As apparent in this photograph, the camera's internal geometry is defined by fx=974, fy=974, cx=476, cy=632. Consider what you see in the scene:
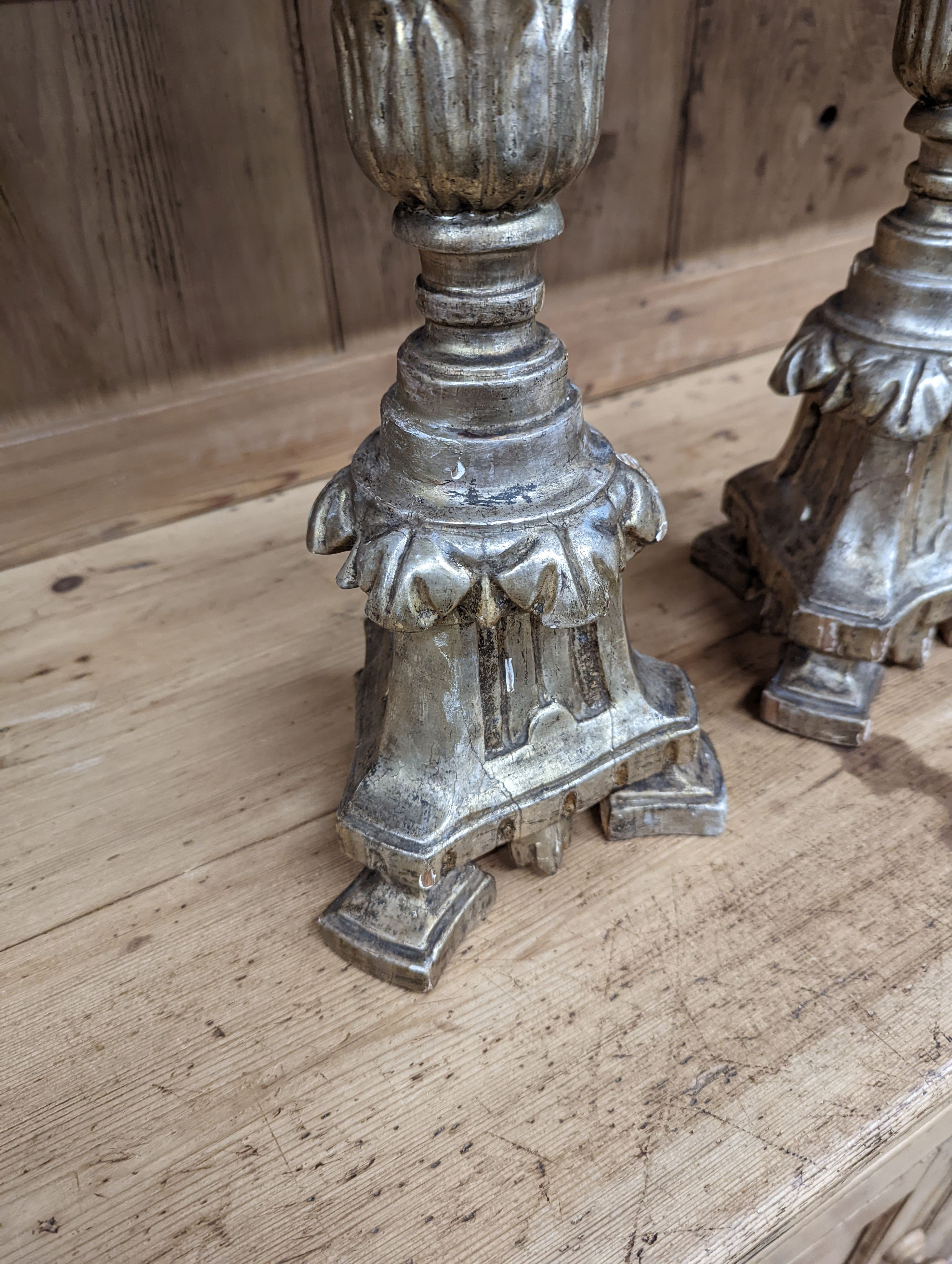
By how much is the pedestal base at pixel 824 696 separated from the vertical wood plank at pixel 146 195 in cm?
55

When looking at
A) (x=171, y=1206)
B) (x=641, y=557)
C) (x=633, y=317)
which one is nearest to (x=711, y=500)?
(x=641, y=557)

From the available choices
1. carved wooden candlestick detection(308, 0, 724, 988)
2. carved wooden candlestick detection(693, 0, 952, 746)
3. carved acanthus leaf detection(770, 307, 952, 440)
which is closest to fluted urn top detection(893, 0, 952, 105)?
carved wooden candlestick detection(693, 0, 952, 746)

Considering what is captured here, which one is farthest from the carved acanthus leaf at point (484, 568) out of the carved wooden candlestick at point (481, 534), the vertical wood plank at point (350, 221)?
the vertical wood plank at point (350, 221)

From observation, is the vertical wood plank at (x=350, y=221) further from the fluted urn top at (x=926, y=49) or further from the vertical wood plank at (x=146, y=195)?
the fluted urn top at (x=926, y=49)

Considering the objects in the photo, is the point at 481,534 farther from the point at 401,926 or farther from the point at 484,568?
the point at 401,926

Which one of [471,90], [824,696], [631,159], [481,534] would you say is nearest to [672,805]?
[824,696]

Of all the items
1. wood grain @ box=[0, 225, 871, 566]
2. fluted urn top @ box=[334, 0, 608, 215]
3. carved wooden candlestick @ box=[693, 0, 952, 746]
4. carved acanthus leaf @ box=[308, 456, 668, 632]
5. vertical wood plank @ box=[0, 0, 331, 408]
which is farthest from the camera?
wood grain @ box=[0, 225, 871, 566]

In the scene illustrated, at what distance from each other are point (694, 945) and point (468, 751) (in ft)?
0.61

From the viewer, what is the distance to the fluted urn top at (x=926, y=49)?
0.55 m

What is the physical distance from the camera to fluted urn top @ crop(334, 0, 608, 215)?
373 mm

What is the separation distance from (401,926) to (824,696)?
0.35 meters

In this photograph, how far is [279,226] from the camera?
0.86 meters

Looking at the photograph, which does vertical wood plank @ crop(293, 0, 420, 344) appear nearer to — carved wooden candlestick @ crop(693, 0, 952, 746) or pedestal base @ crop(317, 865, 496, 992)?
carved wooden candlestick @ crop(693, 0, 952, 746)

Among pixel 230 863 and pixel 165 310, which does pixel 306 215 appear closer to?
pixel 165 310
